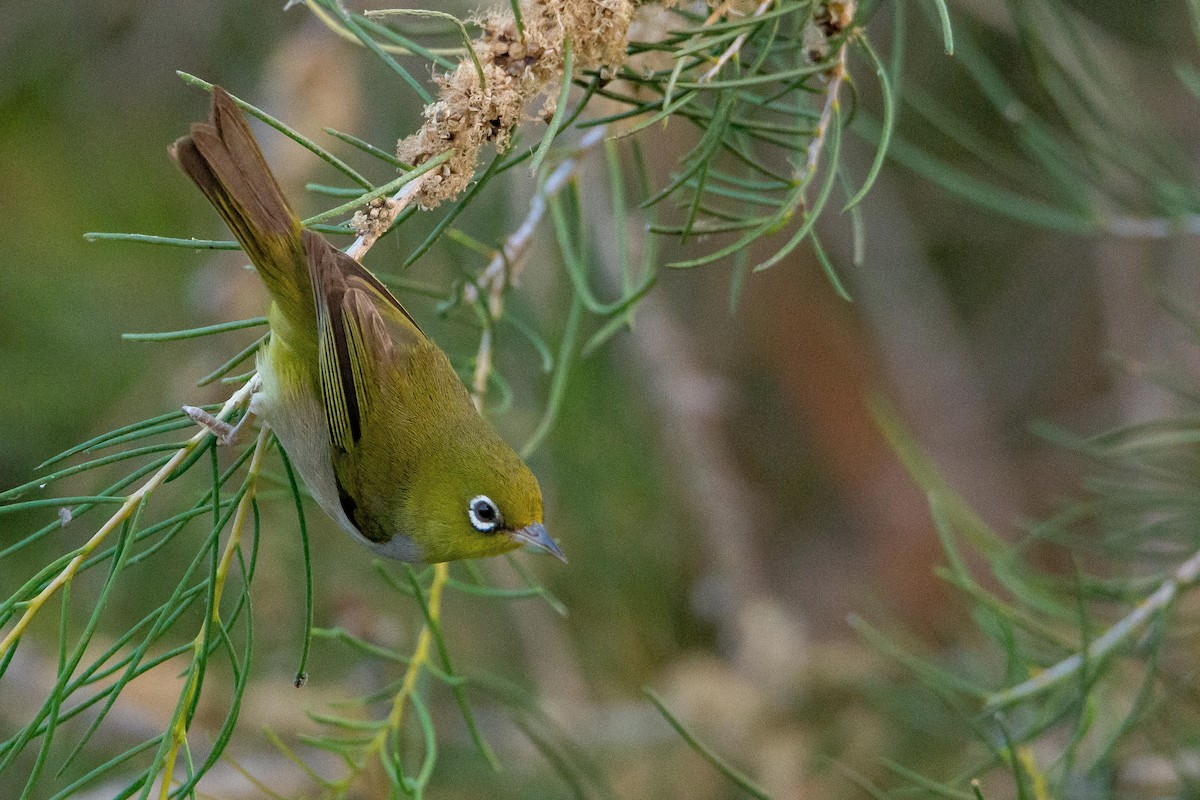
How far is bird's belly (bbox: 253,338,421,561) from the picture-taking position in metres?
2.62

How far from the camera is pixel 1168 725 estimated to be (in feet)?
8.86

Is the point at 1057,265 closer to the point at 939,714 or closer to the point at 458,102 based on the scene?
the point at 939,714

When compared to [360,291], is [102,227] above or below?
above

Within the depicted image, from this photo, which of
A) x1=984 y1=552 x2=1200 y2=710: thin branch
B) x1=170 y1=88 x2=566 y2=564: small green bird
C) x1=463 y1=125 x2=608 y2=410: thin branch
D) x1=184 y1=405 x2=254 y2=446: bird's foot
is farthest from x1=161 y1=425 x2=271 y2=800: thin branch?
x1=984 y1=552 x2=1200 y2=710: thin branch

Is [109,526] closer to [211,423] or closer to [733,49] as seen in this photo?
[211,423]

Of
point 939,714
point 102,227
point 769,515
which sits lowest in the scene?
point 769,515

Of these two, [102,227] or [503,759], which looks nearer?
[503,759]

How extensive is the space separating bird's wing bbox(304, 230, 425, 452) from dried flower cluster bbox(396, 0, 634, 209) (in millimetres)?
959

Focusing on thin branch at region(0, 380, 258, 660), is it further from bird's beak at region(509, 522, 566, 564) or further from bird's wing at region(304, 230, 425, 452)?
bird's beak at region(509, 522, 566, 564)

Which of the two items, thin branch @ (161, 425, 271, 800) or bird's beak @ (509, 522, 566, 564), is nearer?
thin branch @ (161, 425, 271, 800)

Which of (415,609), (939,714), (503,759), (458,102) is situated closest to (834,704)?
(939,714)

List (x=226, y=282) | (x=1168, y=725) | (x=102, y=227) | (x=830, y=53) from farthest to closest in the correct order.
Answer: (x=102, y=227)
(x=226, y=282)
(x=1168, y=725)
(x=830, y=53)

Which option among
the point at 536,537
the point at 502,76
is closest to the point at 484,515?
the point at 536,537

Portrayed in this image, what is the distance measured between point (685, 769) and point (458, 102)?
3781mm
